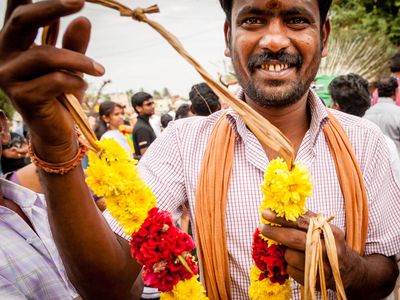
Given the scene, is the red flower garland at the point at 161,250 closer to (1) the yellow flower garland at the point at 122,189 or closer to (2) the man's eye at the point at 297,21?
(1) the yellow flower garland at the point at 122,189

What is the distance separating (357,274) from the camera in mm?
1490

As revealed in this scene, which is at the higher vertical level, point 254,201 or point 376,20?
point 254,201

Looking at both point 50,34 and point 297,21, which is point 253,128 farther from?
point 297,21

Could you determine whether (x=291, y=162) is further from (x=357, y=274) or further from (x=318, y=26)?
(x=318, y=26)

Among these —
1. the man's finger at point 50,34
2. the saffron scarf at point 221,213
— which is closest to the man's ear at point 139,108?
the saffron scarf at point 221,213

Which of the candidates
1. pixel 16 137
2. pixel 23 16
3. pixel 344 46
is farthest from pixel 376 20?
pixel 23 16

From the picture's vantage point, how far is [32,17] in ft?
2.81

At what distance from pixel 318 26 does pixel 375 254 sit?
0.96m

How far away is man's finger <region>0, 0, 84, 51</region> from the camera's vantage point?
0.85 meters

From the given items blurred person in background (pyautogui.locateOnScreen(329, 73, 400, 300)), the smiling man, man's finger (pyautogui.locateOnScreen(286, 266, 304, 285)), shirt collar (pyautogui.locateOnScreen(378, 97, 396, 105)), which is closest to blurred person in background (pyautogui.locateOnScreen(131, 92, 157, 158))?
blurred person in background (pyautogui.locateOnScreen(329, 73, 400, 300))

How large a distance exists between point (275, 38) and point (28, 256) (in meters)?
1.34

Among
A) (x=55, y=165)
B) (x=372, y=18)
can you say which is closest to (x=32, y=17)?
(x=55, y=165)

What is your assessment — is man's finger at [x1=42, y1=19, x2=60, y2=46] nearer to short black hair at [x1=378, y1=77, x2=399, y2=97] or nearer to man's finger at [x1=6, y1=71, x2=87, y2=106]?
man's finger at [x1=6, y1=71, x2=87, y2=106]

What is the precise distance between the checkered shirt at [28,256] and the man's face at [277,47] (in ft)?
3.71
